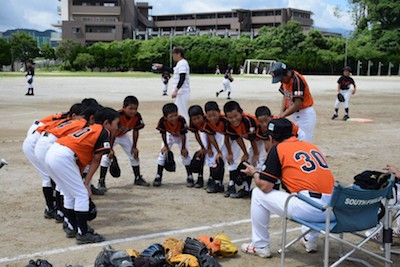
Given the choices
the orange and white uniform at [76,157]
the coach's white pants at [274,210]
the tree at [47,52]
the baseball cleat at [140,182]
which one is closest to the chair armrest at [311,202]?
the coach's white pants at [274,210]

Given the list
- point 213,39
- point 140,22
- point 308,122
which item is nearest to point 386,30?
point 213,39

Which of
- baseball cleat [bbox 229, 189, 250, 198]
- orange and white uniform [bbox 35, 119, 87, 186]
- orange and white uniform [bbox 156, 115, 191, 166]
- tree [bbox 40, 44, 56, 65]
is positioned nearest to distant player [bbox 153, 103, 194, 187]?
orange and white uniform [bbox 156, 115, 191, 166]

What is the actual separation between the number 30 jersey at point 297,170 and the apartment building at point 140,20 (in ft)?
317

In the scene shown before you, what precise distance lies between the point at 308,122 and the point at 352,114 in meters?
13.3

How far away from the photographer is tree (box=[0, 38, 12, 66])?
74750 millimetres

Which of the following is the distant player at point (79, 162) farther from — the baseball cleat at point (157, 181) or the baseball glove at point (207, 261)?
the baseball cleat at point (157, 181)

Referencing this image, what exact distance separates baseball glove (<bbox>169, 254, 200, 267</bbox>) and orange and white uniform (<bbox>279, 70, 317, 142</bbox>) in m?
3.94

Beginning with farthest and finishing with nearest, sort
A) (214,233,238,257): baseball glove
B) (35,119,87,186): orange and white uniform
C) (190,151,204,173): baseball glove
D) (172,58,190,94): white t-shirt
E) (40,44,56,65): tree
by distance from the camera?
(40,44,56,65): tree → (172,58,190,94): white t-shirt → (190,151,204,173): baseball glove → (35,119,87,186): orange and white uniform → (214,233,238,257): baseball glove

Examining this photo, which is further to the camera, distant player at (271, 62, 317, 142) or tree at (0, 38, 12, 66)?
tree at (0, 38, 12, 66)

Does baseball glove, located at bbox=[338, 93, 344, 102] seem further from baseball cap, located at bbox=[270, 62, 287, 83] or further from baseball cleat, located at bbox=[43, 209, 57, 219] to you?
baseball cleat, located at bbox=[43, 209, 57, 219]

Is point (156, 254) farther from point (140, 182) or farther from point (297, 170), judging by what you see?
point (140, 182)

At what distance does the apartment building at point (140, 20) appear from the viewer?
100188 mm

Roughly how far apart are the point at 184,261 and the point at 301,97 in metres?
4.12

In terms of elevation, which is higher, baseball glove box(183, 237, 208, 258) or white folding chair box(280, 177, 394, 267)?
white folding chair box(280, 177, 394, 267)
